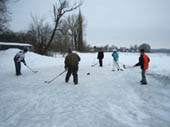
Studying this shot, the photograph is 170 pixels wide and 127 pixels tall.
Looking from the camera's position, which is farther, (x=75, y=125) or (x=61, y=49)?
(x=61, y=49)

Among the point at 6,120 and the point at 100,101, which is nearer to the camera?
the point at 6,120

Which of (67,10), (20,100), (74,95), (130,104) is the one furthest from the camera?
(67,10)

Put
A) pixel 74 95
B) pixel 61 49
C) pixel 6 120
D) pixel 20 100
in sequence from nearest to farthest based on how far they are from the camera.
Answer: pixel 6 120 → pixel 20 100 → pixel 74 95 → pixel 61 49

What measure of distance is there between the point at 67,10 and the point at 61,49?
11.6 meters

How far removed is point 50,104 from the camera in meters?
3.78

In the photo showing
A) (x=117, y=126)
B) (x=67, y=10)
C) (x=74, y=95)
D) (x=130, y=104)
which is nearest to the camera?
(x=117, y=126)

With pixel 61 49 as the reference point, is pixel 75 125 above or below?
below

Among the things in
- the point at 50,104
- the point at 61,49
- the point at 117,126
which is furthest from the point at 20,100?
the point at 61,49

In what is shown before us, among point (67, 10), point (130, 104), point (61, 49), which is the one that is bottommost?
point (130, 104)

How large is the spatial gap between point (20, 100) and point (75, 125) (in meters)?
2.53

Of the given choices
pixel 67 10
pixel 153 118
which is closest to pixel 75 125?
pixel 153 118

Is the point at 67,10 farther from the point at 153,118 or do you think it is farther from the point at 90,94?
the point at 153,118

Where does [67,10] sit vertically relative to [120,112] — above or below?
above

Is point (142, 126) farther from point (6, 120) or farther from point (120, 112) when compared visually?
point (6, 120)
